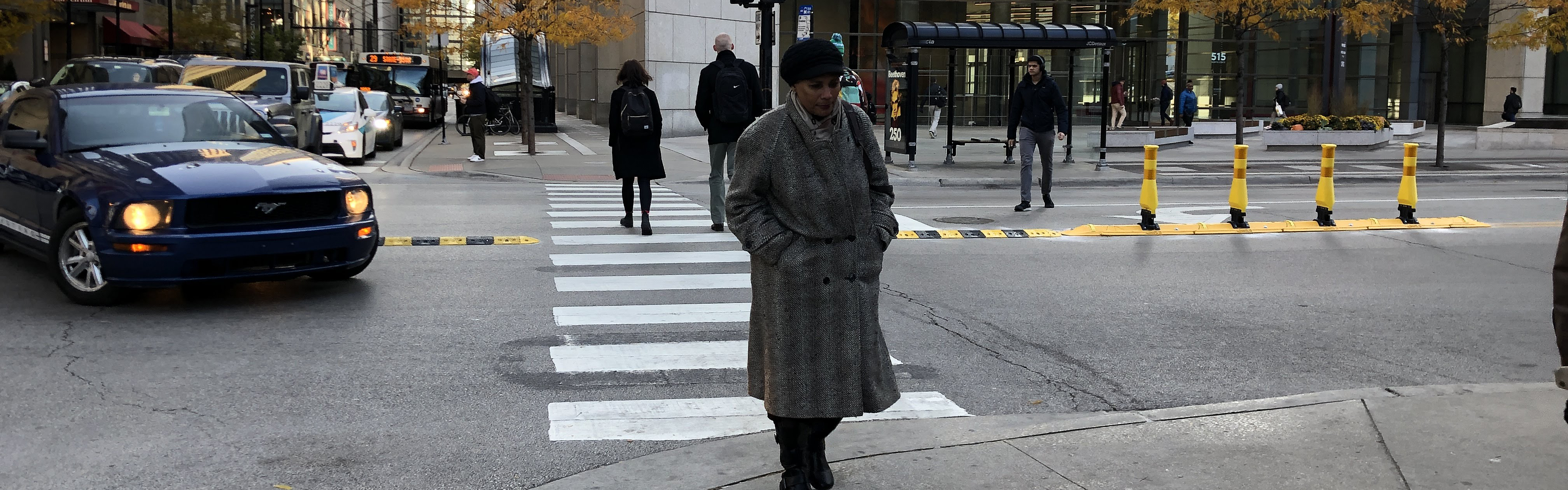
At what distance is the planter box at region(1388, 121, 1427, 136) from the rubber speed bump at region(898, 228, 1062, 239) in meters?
27.9

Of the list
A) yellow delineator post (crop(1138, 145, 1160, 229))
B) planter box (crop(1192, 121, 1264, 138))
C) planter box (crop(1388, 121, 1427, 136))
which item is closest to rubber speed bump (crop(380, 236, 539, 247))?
yellow delineator post (crop(1138, 145, 1160, 229))

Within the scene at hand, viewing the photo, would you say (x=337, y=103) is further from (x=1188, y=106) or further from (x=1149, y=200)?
(x=1188, y=106)

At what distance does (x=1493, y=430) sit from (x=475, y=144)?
66.9 ft

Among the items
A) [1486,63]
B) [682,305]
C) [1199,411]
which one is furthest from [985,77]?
[1486,63]

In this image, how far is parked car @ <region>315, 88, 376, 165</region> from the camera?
23062mm

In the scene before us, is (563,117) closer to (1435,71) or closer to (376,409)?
(1435,71)

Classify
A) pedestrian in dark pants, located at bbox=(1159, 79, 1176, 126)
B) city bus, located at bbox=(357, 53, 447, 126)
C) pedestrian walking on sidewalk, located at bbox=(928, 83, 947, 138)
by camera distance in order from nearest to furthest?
pedestrian walking on sidewalk, located at bbox=(928, 83, 947, 138), pedestrian in dark pants, located at bbox=(1159, 79, 1176, 126), city bus, located at bbox=(357, 53, 447, 126)

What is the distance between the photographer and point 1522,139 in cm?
3045

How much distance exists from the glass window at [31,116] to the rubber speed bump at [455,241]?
9.04ft

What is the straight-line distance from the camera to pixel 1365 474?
479 centimetres

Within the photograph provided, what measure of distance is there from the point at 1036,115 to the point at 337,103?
50.3 ft

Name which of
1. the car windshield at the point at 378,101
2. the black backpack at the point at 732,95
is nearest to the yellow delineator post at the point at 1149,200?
the black backpack at the point at 732,95

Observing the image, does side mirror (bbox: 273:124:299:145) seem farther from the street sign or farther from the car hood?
the street sign

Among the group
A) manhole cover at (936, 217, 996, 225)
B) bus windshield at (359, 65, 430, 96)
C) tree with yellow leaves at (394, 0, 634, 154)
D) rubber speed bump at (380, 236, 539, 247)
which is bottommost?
rubber speed bump at (380, 236, 539, 247)
